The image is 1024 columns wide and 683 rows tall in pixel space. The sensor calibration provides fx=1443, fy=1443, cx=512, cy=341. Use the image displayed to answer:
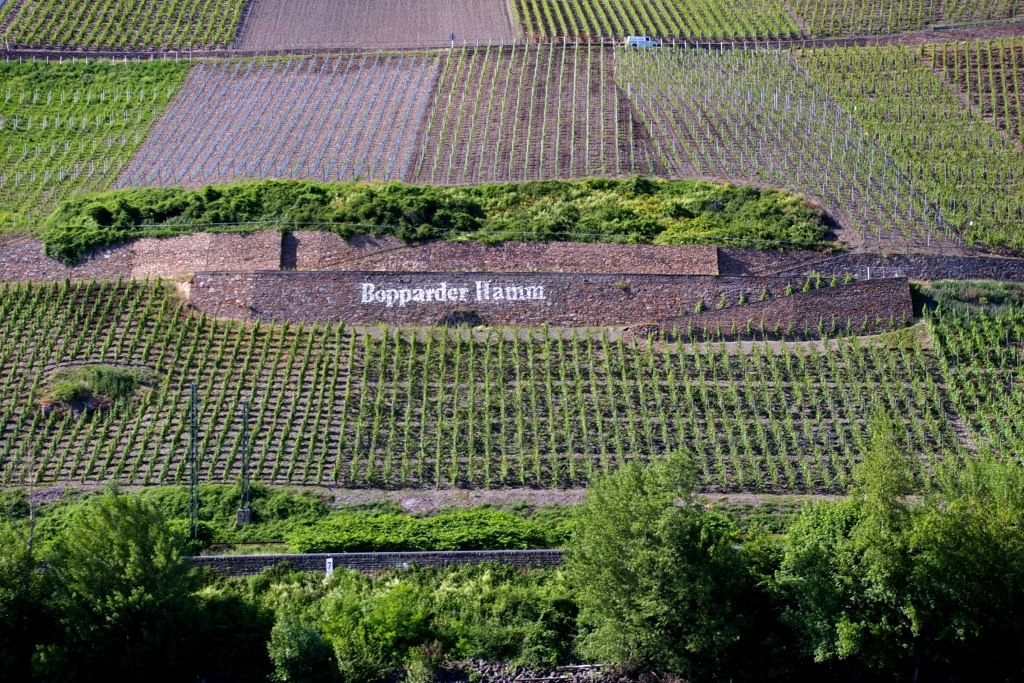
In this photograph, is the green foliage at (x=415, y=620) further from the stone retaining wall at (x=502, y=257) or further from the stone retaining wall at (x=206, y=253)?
the stone retaining wall at (x=206, y=253)

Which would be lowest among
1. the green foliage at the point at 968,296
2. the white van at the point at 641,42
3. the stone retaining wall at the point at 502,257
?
the white van at the point at 641,42

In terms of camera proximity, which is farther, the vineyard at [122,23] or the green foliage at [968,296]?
the vineyard at [122,23]

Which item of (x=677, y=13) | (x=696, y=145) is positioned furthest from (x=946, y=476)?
(x=677, y=13)

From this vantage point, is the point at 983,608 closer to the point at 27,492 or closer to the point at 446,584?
the point at 446,584

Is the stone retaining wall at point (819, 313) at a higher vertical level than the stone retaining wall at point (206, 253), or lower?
lower

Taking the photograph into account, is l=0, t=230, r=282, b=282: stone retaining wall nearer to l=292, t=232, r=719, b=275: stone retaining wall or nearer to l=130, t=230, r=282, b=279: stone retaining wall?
l=130, t=230, r=282, b=279: stone retaining wall

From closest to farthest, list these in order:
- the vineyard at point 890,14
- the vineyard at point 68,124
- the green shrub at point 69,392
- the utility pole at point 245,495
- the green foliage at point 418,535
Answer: the green foliage at point 418,535
the utility pole at point 245,495
the green shrub at point 69,392
the vineyard at point 68,124
the vineyard at point 890,14

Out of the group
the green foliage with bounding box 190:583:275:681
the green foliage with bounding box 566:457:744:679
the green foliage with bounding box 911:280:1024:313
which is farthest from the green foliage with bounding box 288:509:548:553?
the green foliage with bounding box 911:280:1024:313

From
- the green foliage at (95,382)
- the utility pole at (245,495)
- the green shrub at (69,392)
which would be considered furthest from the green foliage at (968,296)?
the green shrub at (69,392)
